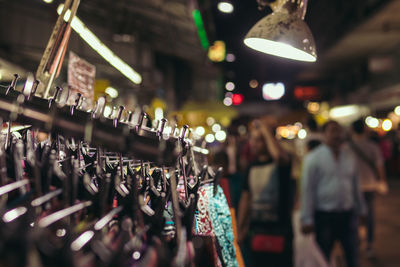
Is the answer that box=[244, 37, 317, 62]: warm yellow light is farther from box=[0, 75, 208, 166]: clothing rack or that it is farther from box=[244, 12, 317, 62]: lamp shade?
box=[0, 75, 208, 166]: clothing rack

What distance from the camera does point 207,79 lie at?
2177cm

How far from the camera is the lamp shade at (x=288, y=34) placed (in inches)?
80.0

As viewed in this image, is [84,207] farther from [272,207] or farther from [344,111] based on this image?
[344,111]

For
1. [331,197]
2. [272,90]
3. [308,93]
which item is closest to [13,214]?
[331,197]

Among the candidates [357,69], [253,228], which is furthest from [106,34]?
[357,69]

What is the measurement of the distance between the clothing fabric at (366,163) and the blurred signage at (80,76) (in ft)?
14.2

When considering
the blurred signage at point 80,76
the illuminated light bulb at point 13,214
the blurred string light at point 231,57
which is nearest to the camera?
the illuminated light bulb at point 13,214

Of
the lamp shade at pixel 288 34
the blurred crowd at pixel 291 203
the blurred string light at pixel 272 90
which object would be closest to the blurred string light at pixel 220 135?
the blurred crowd at pixel 291 203

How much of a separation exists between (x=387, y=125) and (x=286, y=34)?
14.7 m

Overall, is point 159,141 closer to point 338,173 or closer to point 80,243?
point 80,243

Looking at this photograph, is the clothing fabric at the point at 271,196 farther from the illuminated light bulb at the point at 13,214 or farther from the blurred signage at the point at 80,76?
the illuminated light bulb at the point at 13,214

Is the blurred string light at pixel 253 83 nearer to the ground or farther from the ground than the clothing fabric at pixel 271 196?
farther from the ground

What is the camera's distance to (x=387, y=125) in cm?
1467

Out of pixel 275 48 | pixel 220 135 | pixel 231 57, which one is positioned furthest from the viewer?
pixel 231 57
